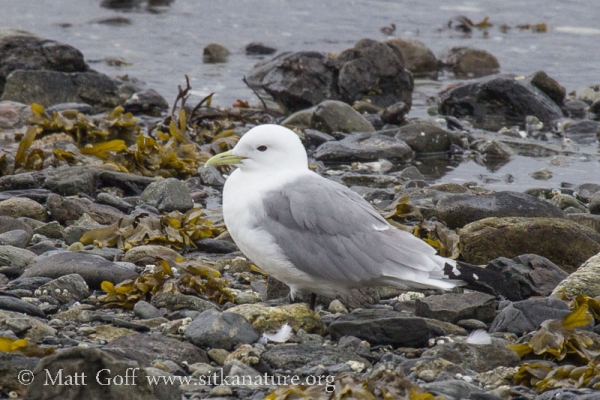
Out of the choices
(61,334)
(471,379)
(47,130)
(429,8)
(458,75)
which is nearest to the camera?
(471,379)

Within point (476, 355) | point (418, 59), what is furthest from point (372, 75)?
point (476, 355)

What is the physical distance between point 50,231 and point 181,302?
1.67 meters

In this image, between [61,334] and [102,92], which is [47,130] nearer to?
[102,92]

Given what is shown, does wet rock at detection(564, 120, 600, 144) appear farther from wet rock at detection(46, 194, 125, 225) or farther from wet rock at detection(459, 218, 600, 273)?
wet rock at detection(46, 194, 125, 225)

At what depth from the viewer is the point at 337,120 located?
32.2 feet

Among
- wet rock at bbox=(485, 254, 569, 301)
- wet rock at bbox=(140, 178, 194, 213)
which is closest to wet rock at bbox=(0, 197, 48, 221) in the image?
wet rock at bbox=(140, 178, 194, 213)

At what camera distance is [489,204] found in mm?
6109

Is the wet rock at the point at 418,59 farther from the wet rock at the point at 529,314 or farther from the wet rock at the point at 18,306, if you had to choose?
the wet rock at the point at 18,306

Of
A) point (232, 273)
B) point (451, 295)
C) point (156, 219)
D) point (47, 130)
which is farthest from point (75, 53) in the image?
point (451, 295)

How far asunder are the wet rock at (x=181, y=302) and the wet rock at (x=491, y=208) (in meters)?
2.24

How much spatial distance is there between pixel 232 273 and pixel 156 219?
2.78 ft

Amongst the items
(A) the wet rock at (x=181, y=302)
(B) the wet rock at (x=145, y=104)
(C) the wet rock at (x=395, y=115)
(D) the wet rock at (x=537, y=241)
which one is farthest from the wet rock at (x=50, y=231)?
(C) the wet rock at (x=395, y=115)

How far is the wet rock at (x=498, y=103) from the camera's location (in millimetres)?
11266

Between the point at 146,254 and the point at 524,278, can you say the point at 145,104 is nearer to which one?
the point at 146,254
